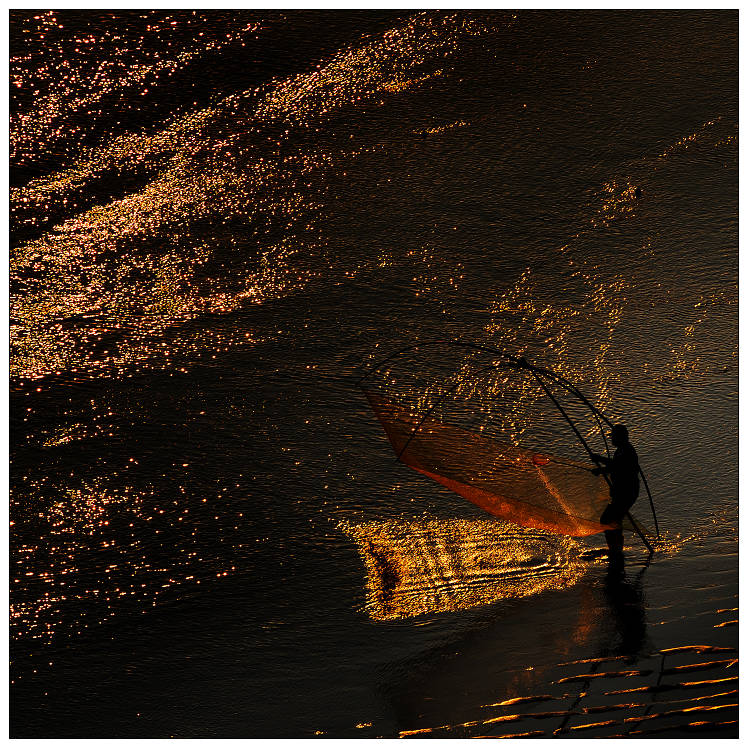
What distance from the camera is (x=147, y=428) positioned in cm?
469

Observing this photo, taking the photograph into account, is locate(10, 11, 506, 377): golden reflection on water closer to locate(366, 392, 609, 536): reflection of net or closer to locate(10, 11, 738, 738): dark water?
locate(10, 11, 738, 738): dark water

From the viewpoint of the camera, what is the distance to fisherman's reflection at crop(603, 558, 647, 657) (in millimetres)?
3400

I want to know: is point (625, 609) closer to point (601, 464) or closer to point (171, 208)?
point (601, 464)

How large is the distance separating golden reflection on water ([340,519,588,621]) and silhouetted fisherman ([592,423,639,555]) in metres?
0.19

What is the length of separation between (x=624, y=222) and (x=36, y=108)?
13.7 feet

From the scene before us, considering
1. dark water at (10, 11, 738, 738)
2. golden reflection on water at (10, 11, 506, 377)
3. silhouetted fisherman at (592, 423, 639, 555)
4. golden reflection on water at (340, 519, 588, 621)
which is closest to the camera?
dark water at (10, 11, 738, 738)

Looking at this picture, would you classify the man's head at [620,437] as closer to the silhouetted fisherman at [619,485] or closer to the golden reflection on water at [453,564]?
the silhouetted fisherman at [619,485]

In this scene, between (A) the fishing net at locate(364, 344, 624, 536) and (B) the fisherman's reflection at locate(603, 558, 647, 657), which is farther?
(A) the fishing net at locate(364, 344, 624, 536)

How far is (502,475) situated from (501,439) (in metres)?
0.64

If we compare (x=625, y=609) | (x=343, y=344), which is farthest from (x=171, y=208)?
(x=625, y=609)

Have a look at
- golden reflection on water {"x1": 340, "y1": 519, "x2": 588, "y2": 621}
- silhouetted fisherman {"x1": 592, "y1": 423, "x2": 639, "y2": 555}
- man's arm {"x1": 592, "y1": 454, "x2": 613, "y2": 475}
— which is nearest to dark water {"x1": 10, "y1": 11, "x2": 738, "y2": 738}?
golden reflection on water {"x1": 340, "y1": 519, "x2": 588, "y2": 621}
